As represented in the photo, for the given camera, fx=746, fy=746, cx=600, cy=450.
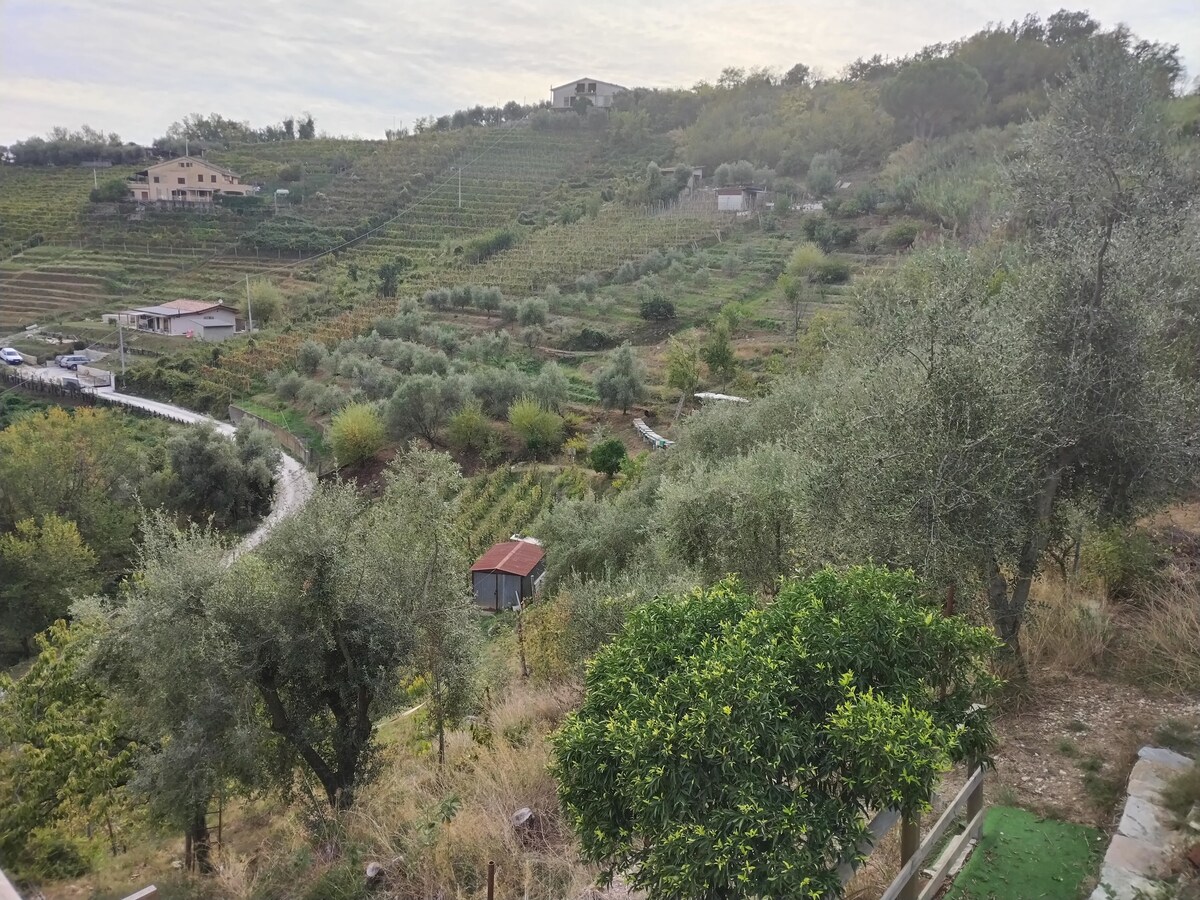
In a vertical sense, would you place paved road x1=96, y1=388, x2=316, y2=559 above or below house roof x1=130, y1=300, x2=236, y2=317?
below

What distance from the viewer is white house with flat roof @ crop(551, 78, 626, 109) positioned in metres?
92.4

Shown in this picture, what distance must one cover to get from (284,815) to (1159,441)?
971cm

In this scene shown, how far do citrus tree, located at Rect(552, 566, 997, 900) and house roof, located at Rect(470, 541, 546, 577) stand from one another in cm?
1397

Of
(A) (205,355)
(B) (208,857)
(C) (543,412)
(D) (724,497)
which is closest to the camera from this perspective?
(B) (208,857)

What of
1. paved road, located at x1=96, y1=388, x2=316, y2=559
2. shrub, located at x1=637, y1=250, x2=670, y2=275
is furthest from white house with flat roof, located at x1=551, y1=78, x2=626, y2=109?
paved road, located at x1=96, y1=388, x2=316, y2=559

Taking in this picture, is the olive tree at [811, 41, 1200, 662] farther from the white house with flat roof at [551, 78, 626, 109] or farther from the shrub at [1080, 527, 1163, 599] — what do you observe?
the white house with flat roof at [551, 78, 626, 109]

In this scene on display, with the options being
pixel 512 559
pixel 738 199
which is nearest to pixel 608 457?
pixel 512 559

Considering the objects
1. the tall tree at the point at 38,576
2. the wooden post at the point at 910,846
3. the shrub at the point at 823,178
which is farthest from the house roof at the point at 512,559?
the shrub at the point at 823,178

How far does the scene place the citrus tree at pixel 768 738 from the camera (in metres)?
3.04

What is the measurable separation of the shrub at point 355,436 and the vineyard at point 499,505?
5.07 metres

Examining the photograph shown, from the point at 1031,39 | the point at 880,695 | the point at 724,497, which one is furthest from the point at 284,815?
the point at 1031,39

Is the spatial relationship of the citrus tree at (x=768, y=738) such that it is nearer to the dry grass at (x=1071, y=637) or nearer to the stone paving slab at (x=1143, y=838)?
the stone paving slab at (x=1143, y=838)

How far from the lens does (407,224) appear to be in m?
62.0

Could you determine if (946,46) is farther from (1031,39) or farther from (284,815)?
(284,815)
